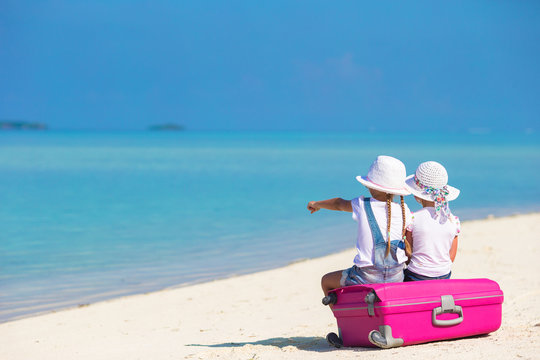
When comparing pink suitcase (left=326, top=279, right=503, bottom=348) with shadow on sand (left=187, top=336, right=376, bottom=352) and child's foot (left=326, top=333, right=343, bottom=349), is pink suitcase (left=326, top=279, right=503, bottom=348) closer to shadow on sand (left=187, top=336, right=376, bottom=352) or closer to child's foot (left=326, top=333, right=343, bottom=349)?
child's foot (left=326, top=333, right=343, bottom=349)

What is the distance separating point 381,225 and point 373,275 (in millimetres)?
389

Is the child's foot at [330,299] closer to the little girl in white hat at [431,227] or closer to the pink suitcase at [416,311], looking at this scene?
the pink suitcase at [416,311]

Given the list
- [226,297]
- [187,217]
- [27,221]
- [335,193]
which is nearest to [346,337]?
[226,297]

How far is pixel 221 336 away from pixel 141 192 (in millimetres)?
19803

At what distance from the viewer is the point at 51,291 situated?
8891 mm

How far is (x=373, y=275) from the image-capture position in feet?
14.5

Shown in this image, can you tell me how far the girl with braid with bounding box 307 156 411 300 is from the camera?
171 inches

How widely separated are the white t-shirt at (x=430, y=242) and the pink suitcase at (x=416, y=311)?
0.23m

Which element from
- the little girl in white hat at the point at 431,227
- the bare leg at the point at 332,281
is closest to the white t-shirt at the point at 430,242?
the little girl in white hat at the point at 431,227

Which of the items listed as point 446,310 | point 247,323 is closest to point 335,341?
point 446,310

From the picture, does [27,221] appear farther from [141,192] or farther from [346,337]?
[346,337]

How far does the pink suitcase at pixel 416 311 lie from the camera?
13.6 feet

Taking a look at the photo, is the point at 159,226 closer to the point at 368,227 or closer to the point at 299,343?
the point at 299,343

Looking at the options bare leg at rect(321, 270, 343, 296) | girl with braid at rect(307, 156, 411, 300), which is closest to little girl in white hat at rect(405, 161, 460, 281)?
girl with braid at rect(307, 156, 411, 300)
